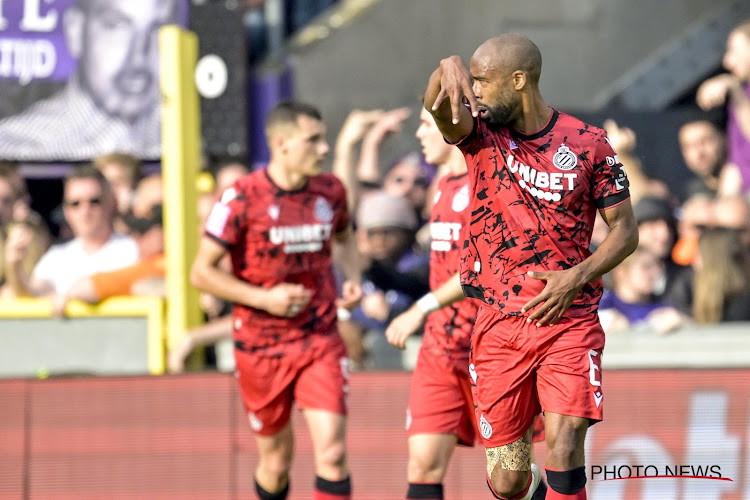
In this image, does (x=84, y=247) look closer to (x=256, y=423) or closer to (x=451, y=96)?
(x=256, y=423)

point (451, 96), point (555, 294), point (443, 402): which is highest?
point (451, 96)

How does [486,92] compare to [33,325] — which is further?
Answer: [33,325]

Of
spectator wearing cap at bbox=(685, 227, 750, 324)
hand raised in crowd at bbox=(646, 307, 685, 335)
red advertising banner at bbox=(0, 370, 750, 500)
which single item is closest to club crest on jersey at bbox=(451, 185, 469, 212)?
red advertising banner at bbox=(0, 370, 750, 500)

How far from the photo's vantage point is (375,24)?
10633 mm

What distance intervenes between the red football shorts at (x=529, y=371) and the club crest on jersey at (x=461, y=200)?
43.9 inches

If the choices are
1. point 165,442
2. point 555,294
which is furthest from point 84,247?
point 555,294

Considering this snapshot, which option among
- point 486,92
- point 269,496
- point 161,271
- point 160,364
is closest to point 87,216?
point 161,271

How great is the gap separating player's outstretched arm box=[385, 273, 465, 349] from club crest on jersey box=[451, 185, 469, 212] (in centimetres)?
42

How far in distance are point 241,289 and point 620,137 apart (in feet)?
12.2

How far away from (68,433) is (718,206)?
16.5 feet

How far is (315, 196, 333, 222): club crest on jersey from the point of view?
23.5 feet

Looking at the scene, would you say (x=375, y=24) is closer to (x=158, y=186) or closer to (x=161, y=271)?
(x=158, y=186)

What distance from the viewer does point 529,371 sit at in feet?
17.3

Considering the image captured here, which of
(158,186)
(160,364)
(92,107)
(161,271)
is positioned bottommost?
(160,364)
